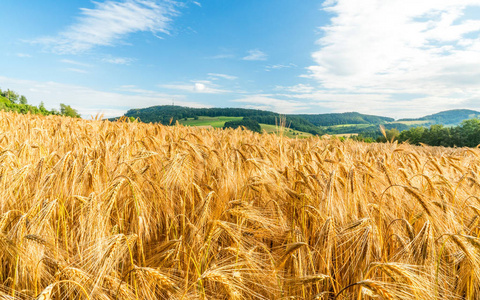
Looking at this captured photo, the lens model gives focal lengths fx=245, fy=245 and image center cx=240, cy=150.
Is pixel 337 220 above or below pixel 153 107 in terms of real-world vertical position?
below

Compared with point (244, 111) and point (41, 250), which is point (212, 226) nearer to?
point (41, 250)

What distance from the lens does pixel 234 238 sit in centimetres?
144

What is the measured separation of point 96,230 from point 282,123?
13.4ft

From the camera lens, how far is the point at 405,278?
3.73ft

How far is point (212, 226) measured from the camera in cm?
148

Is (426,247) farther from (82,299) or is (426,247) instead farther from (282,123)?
(282,123)

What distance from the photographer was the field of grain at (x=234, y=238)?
1.28m

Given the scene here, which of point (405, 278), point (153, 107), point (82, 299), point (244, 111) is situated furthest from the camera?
point (153, 107)

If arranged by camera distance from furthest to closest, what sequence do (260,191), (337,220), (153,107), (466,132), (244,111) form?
(153,107)
(244,111)
(466,132)
(260,191)
(337,220)

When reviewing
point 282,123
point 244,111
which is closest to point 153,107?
point 244,111

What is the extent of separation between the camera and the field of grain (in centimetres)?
128

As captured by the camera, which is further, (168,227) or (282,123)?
(282,123)

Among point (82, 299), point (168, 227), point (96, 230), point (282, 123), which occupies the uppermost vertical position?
point (282, 123)

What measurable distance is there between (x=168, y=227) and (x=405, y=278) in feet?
5.22
